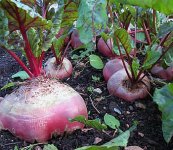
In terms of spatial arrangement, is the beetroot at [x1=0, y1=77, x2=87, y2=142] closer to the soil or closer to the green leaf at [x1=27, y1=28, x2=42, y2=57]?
the soil

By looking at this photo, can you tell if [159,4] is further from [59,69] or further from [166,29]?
[59,69]

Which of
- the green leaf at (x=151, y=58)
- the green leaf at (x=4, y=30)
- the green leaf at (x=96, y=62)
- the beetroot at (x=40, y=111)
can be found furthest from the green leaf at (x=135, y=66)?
the green leaf at (x=4, y=30)

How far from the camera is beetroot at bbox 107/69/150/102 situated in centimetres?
146

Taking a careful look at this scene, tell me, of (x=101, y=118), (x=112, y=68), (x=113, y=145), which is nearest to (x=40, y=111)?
(x=101, y=118)

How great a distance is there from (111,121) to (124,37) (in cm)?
32

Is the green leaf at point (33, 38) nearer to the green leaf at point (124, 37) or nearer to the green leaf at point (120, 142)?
the green leaf at point (124, 37)

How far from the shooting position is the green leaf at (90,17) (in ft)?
3.97

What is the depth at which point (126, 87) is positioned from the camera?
1.48m

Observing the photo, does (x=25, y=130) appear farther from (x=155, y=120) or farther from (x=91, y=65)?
(x=91, y=65)

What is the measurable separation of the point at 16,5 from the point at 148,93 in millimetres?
670

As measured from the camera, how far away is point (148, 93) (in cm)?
147

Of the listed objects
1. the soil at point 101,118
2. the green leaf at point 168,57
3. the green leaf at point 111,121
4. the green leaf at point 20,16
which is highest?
the green leaf at point 20,16

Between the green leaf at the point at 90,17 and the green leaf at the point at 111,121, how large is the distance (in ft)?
0.96

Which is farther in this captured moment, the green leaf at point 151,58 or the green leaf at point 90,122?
the green leaf at point 151,58
